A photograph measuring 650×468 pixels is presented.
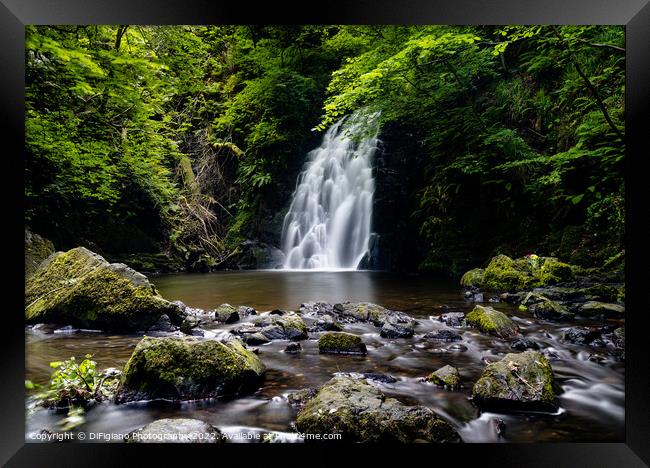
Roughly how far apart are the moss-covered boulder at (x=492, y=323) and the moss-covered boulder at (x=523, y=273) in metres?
2.11

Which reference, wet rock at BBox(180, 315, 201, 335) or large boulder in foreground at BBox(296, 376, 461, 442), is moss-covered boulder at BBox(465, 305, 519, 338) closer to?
Result: large boulder in foreground at BBox(296, 376, 461, 442)

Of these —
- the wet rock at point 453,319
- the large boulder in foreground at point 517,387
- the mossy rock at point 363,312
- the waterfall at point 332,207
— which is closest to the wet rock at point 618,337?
the large boulder in foreground at point 517,387

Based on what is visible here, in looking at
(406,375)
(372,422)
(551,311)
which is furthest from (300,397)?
(551,311)

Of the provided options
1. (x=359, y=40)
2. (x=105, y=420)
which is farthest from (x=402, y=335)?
(x=359, y=40)

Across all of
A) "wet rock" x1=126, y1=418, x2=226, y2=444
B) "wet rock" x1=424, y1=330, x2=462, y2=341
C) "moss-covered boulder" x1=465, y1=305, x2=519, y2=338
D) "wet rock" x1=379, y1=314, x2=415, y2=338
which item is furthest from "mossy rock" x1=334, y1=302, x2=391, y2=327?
"wet rock" x1=126, y1=418, x2=226, y2=444

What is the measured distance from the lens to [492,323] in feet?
13.4

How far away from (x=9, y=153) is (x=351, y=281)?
591 cm

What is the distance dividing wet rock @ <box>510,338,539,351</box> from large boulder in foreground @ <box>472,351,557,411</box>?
1117 mm

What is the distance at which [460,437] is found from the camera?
6.80ft

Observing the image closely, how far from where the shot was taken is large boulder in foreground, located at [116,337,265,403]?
241cm

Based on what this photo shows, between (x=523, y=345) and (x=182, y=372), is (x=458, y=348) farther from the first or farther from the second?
(x=182, y=372)

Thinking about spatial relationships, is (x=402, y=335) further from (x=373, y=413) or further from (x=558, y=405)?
(x=373, y=413)

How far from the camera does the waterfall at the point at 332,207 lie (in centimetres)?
872

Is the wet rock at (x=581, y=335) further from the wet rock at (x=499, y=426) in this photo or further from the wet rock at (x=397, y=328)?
the wet rock at (x=499, y=426)
